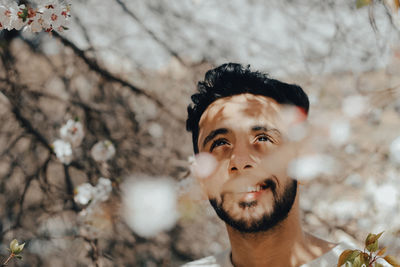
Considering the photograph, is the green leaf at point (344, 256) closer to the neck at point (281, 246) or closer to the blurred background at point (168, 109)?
the neck at point (281, 246)

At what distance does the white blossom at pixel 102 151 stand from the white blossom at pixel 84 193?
0.14 m

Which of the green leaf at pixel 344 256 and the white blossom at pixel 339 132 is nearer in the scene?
the green leaf at pixel 344 256

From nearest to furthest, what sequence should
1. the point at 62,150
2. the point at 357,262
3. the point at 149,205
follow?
the point at 357,262 → the point at 62,150 → the point at 149,205

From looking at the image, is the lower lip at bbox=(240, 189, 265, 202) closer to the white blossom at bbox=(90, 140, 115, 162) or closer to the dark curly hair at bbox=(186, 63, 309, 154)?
the dark curly hair at bbox=(186, 63, 309, 154)

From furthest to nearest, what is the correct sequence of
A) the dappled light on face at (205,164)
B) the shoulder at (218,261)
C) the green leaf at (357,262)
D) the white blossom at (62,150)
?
the white blossom at (62,150)
the shoulder at (218,261)
the dappled light on face at (205,164)
the green leaf at (357,262)

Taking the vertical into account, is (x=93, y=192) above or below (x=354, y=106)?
below

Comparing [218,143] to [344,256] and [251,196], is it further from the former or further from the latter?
[344,256]

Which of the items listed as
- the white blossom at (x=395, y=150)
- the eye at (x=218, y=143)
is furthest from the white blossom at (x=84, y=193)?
the white blossom at (x=395, y=150)

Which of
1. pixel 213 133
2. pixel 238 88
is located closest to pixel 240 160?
pixel 213 133

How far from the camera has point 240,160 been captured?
3.79 ft

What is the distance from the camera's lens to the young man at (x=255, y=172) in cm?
114

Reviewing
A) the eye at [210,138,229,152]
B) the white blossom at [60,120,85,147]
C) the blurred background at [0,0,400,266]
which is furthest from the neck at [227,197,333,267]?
the white blossom at [60,120,85,147]

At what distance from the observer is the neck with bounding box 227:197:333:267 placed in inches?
47.4

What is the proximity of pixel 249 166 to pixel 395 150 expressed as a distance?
1.03m
